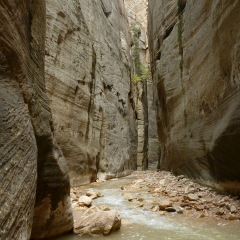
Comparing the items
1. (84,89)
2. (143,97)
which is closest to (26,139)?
(84,89)

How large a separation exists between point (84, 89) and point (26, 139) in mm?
8210

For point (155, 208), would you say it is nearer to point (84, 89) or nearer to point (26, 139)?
point (26, 139)

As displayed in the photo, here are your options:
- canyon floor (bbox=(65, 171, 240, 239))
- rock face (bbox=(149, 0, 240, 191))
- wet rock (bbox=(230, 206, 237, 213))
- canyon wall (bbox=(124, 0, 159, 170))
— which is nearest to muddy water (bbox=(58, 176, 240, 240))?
canyon floor (bbox=(65, 171, 240, 239))

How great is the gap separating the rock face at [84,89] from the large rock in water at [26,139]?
5075 mm

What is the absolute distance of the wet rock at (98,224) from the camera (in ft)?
11.9

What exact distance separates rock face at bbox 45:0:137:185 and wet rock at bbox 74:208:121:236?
4930 millimetres

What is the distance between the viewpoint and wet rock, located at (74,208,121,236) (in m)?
3.63

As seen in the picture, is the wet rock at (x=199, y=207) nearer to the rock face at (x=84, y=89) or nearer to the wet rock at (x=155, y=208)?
the wet rock at (x=155, y=208)

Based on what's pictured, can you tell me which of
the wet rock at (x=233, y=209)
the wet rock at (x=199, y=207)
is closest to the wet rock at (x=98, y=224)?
the wet rock at (x=199, y=207)

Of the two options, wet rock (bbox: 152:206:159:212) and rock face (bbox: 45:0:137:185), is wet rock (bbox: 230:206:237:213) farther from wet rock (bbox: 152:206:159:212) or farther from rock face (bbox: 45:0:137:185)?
rock face (bbox: 45:0:137:185)

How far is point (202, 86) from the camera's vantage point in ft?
24.4

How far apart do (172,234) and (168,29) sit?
30.1ft

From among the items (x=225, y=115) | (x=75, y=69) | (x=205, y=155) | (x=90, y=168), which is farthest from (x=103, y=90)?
(x=225, y=115)

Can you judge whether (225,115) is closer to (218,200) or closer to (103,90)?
(218,200)
